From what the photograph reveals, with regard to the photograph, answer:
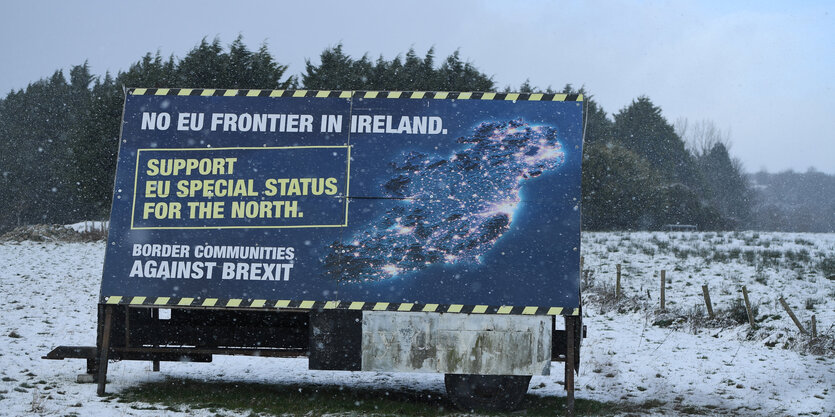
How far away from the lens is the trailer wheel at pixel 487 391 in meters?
7.57

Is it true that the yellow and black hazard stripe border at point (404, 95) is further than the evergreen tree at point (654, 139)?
No

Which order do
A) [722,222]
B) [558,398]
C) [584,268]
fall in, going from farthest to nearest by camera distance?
[722,222] < [584,268] < [558,398]

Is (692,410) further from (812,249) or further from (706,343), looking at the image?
(812,249)

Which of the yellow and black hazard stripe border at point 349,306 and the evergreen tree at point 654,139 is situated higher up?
the evergreen tree at point 654,139

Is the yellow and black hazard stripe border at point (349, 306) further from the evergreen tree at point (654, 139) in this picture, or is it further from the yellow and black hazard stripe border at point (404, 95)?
the evergreen tree at point (654, 139)

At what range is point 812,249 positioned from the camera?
79.1ft

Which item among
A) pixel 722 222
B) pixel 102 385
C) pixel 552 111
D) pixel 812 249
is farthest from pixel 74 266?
pixel 722 222

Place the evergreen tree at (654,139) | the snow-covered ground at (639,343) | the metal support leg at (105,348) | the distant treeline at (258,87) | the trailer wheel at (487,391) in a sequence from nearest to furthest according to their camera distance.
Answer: the trailer wheel at (487,391) → the metal support leg at (105,348) → the snow-covered ground at (639,343) → the distant treeline at (258,87) → the evergreen tree at (654,139)

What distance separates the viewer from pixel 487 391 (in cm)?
759

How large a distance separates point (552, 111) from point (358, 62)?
93.5ft

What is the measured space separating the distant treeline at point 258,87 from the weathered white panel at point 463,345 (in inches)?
281

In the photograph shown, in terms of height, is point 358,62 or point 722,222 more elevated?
point 358,62

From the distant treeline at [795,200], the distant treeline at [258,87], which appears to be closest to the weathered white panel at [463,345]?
the distant treeline at [258,87]

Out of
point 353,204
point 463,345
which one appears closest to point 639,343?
point 463,345
